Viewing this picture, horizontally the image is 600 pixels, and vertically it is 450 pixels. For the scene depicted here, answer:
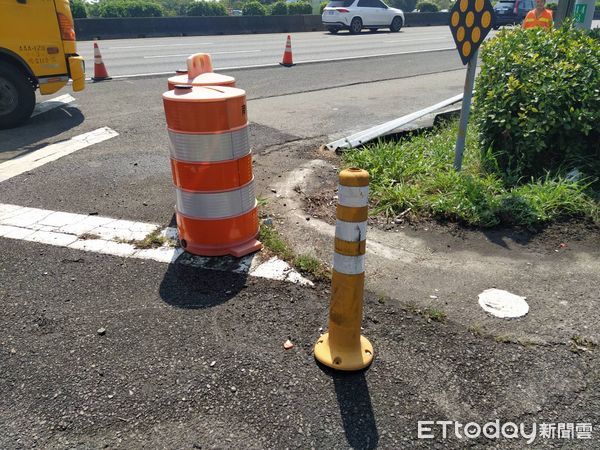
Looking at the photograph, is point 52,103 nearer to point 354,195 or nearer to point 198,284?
point 198,284

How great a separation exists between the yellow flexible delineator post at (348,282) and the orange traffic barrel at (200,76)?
2.06 metres

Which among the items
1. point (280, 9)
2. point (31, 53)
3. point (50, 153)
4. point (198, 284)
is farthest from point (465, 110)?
point (280, 9)

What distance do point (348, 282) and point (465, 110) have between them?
10.3 feet

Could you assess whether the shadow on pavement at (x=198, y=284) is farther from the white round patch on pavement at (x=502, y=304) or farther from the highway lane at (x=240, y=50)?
the highway lane at (x=240, y=50)

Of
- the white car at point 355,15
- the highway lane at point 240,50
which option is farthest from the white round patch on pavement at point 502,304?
the white car at point 355,15

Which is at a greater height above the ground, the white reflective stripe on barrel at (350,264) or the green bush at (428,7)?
the green bush at (428,7)

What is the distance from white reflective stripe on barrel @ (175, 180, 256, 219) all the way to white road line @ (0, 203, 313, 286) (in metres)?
0.38

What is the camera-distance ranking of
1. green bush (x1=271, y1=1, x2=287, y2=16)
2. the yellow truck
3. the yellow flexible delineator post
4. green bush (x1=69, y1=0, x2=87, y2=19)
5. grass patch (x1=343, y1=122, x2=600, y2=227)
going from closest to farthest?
the yellow flexible delineator post → grass patch (x1=343, y1=122, x2=600, y2=227) → the yellow truck → green bush (x1=69, y1=0, x2=87, y2=19) → green bush (x1=271, y1=1, x2=287, y2=16)

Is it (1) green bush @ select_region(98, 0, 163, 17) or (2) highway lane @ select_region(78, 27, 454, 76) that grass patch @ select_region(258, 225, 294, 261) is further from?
(1) green bush @ select_region(98, 0, 163, 17)

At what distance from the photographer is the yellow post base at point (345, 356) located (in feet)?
9.05

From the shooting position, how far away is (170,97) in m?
3.63

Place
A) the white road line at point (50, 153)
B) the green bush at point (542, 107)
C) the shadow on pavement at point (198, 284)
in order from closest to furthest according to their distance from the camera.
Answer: the shadow on pavement at point (198, 284)
the green bush at point (542, 107)
the white road line at point (50, 153)

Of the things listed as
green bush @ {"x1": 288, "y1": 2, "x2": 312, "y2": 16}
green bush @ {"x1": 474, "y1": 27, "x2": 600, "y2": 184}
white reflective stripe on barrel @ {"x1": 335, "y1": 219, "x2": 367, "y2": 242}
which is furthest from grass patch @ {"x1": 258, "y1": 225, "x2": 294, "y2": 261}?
green bush @ {"x1": 288, "y1": 2, "x2": 312, "y2": 16}

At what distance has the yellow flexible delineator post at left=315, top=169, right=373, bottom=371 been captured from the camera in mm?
2455
